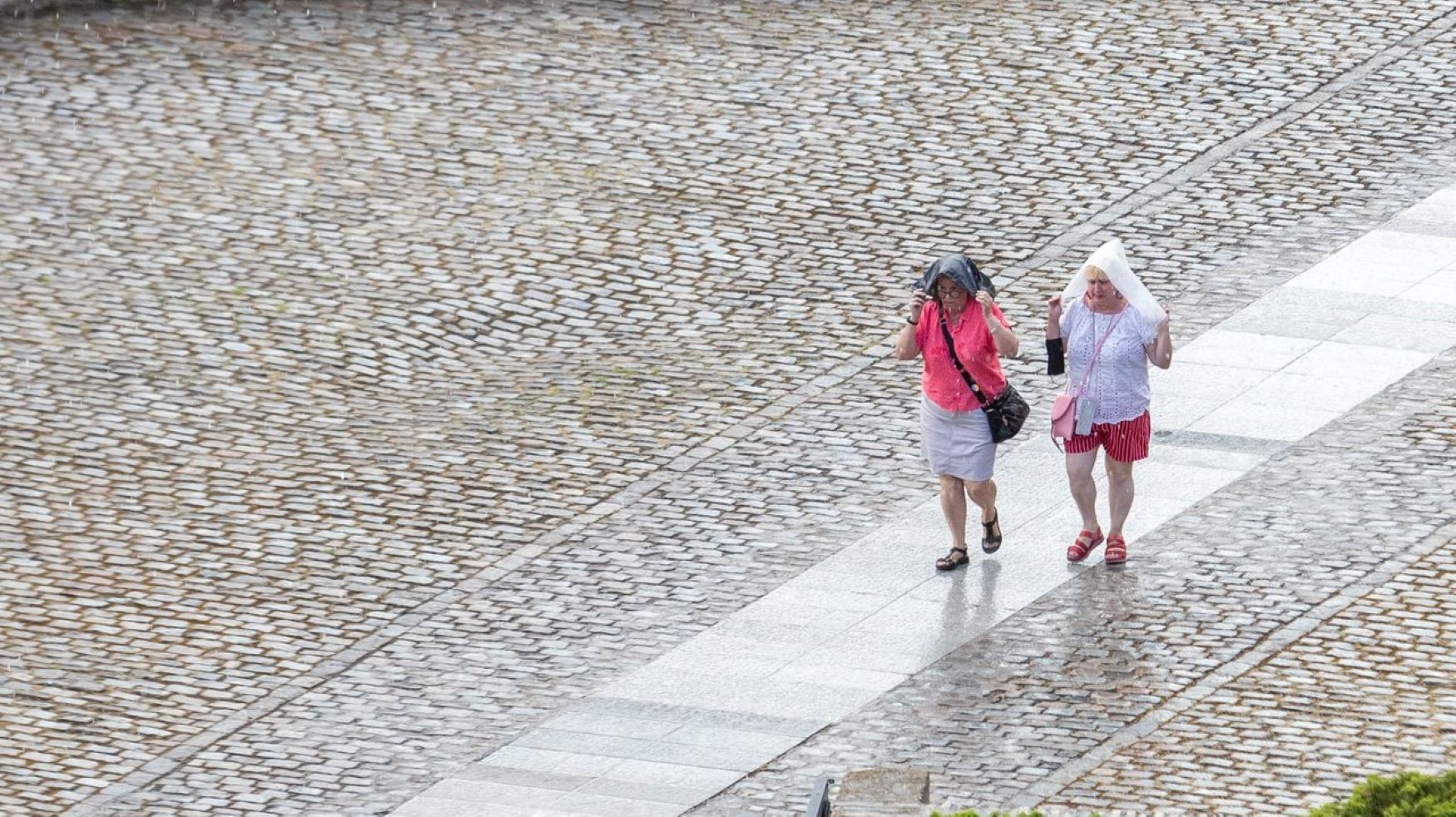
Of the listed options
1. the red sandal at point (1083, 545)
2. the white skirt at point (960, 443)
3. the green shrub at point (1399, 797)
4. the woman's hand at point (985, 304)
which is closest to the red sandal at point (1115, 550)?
the red sandal at point (1083, 545)

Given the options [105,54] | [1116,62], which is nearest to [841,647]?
[1116,62]

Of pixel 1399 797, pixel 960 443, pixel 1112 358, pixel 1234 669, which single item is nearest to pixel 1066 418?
pixel 1112 358

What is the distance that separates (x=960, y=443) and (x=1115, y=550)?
0.89 m

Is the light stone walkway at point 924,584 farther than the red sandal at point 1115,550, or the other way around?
the red sandal at point 1115,550

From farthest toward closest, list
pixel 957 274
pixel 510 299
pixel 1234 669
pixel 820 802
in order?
pixel 510 299 < pixel 957 274 < pixel 1234 669 < pixel 820 802

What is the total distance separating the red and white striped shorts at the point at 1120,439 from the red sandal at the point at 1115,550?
0.36 m

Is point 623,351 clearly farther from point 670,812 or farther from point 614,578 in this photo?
point 670,812

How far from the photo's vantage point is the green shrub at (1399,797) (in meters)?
7.85

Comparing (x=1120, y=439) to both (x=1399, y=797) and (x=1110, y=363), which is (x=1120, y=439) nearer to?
(x=1110, y=363)

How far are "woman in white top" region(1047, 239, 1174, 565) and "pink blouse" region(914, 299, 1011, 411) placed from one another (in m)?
0.31

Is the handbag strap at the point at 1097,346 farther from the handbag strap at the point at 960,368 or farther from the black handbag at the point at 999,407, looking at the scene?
the handbag strap at the point at 960,368

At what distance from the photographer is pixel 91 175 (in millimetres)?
16375

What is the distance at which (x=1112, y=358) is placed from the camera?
11336mm

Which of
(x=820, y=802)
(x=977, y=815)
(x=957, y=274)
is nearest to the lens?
(x=820, y=802)
